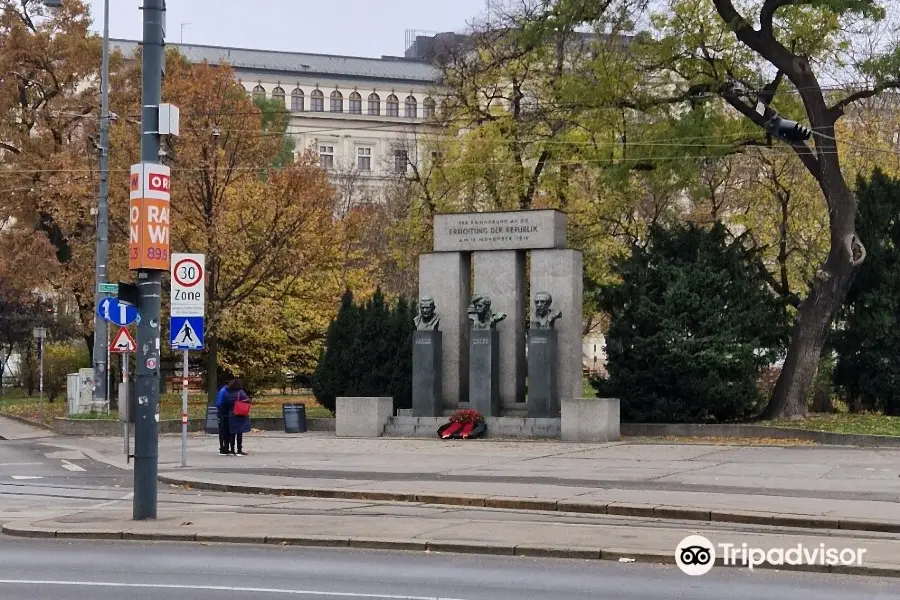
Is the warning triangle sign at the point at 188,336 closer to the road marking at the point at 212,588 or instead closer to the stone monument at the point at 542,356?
the stone monument at the point at 542,356

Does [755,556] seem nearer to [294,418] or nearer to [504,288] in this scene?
[504,288]

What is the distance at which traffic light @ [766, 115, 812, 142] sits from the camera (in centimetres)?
2942

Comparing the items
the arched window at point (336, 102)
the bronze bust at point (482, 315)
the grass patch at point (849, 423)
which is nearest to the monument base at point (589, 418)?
the bronze bust at point (482, 315)

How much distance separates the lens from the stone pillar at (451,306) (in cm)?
3484

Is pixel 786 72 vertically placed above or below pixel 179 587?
above

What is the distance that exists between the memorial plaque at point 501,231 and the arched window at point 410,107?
8270 centimetres

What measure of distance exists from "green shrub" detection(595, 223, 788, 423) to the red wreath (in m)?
3.54

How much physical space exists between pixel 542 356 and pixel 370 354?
283 inches

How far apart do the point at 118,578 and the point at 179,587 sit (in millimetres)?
905

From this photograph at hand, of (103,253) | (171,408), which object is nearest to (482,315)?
(103,253)

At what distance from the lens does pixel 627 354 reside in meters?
33.6

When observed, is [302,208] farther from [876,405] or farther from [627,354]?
[876,405]

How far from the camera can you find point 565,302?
109 ft

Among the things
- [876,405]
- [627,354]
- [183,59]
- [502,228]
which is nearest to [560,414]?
[627,354]
